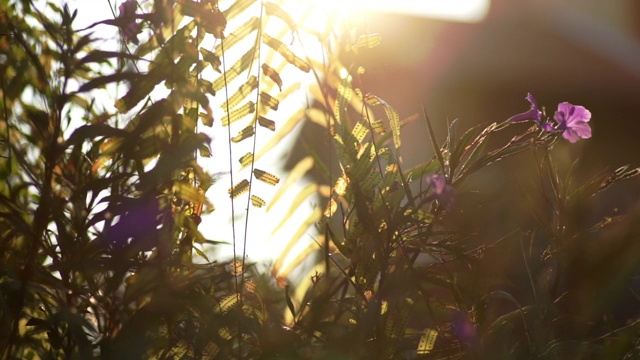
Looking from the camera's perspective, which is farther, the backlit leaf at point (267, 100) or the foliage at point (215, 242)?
the backlit leaf at point (267, 100)

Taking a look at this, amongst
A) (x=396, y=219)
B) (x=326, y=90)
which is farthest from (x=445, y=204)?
(x=326, y=90)

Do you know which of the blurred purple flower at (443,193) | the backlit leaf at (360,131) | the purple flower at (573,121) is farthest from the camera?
the purple flower at (573,121)

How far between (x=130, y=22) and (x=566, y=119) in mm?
648

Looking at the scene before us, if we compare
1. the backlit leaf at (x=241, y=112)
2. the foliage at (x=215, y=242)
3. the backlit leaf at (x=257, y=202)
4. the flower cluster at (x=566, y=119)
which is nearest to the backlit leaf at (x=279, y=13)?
the foliage at (x=215, y=242)

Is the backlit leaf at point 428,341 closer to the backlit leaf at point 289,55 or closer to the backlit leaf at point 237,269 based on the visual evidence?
the backlit leaf at point 237,269

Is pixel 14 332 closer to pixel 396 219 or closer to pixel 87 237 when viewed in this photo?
pixel 87 237

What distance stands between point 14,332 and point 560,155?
35.6 inches

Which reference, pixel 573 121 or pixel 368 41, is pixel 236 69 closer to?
pixel 368 41

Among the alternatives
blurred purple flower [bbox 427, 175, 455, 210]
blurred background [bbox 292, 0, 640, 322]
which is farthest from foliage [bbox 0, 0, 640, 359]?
blurred background [bbox 292, 0, 640, 322]

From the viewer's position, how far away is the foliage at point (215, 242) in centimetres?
96

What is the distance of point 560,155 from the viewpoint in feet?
4.42

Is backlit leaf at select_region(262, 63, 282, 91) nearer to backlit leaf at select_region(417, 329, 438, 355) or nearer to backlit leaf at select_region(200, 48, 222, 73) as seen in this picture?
backlit leaf at select_region(200, 48, 222, 73)

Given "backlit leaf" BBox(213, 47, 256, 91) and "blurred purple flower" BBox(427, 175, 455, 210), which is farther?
"backlit leaf" BBox(213, 47, 256, 91)

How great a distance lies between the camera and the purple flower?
3.86 ft
